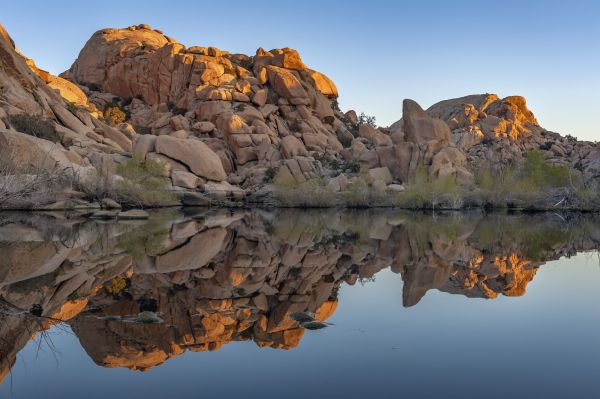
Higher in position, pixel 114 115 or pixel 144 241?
pixel 114 115

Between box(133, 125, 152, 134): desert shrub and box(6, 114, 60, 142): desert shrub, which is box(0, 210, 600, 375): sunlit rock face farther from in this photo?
box(133, 125, 152, 134): desert shrub

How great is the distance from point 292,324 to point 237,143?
51.8 meters

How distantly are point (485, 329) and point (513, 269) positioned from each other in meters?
5.41

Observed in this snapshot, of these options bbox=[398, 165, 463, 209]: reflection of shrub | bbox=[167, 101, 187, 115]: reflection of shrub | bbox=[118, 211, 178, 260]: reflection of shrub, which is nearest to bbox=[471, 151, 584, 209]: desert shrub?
bbox=[398, 165, 463, 209]: reflection of shrub

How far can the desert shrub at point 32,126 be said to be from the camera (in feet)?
114

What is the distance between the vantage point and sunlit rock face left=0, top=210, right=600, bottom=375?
5777 millimetres

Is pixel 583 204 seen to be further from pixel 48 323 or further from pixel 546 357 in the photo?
pixel 48 323

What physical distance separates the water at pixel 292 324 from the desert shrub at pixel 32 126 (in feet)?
82.5

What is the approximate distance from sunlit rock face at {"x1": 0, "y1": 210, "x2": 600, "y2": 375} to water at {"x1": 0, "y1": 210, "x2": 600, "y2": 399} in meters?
0.04

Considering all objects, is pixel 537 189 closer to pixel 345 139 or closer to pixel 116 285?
pixel 345 139

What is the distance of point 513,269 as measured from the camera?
1123 centimetres

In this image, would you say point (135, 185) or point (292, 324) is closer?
point (292, 324)

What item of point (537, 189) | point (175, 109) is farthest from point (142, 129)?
point (537, 189)

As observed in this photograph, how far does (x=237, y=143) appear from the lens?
5706cm
